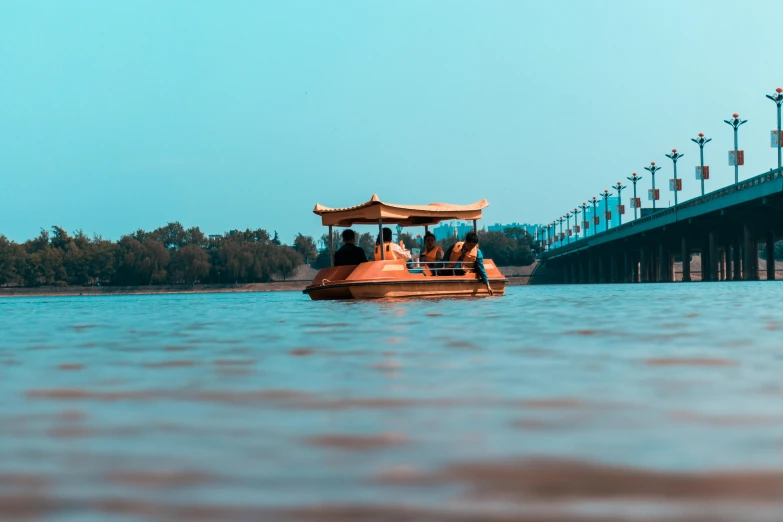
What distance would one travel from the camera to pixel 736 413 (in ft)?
16.3

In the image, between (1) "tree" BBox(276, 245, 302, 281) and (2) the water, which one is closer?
(2) the water

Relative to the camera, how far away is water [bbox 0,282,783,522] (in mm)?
3328

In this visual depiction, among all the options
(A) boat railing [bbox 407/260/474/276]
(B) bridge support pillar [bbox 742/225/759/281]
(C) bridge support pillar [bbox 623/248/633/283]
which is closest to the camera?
(A) boat railing [bbox 407/260/474/276]

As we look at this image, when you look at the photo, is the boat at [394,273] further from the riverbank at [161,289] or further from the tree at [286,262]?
the tree at [286,262]

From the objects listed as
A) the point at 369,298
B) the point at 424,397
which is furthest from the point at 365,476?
the point at 369,298

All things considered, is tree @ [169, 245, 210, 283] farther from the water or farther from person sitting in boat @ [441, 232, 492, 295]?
the water

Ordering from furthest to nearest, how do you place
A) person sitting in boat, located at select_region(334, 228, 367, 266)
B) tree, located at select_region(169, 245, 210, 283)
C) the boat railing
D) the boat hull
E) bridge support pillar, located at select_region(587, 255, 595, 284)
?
tree, located at select_region(169, 245, 210, 283), bridge support pillar, located at select_region(587, 255, 595, 284), person sitting in boat, located at select_region(334, 228, 367, 266), the boat railing, the boat hull

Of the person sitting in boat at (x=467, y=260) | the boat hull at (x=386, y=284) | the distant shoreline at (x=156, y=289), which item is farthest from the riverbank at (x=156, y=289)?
the boat hull at (x=386, y=284)

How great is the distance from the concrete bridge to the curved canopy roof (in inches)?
1338

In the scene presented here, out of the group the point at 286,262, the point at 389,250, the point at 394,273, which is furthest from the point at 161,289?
the point at 394,273

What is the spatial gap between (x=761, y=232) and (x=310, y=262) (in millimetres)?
122168

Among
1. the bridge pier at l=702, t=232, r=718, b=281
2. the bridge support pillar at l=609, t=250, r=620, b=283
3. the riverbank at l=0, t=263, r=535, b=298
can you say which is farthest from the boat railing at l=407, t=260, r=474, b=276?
the riverbank at l=0, t=263, r=535, b=298

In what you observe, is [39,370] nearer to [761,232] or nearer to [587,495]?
[587,495]

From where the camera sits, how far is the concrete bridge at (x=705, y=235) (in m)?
64.8
